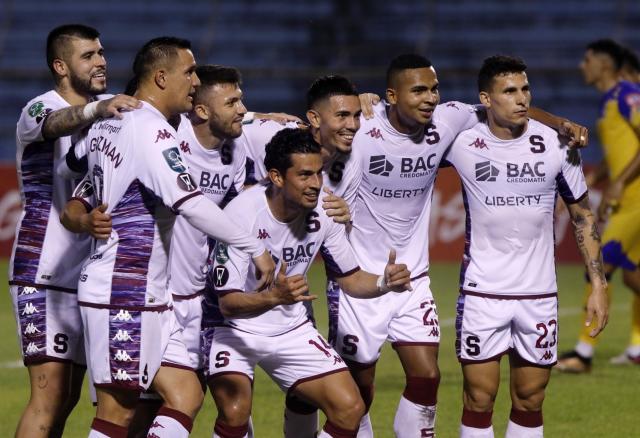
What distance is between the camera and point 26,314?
19.9 ft

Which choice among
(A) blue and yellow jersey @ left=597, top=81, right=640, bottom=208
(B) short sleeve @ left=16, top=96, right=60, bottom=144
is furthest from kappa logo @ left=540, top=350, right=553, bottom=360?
(A) blue and yellow jersey @ left=597, top=81, right=640, bottom=208

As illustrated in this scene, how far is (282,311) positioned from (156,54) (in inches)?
58.1

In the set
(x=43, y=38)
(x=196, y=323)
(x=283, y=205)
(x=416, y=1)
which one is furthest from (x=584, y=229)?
(x=43, y=38)

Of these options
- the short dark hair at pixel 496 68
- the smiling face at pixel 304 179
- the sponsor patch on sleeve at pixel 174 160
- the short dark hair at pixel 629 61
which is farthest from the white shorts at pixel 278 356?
the short dark hair at pixel 629 61

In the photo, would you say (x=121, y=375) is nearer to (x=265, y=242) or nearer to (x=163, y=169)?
(x=163, y=169)

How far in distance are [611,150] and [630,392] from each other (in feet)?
8.02

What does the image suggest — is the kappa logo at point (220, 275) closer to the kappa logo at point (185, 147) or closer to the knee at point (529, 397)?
the kappa logo at point (185, 147)

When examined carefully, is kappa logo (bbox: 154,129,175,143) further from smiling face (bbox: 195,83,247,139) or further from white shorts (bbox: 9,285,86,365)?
white shorts (bbox: 9,285,86,365)

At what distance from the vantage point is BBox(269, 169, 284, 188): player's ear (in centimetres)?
602

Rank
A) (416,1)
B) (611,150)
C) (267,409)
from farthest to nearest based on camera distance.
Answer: (416,1)
(611,150)
(267,409)

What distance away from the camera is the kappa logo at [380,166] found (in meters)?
6.80

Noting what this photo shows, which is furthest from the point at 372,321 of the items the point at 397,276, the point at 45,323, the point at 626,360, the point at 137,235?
the point at 626,360

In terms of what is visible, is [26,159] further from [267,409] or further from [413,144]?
[267,409]

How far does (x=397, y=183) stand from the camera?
22.4 feet
